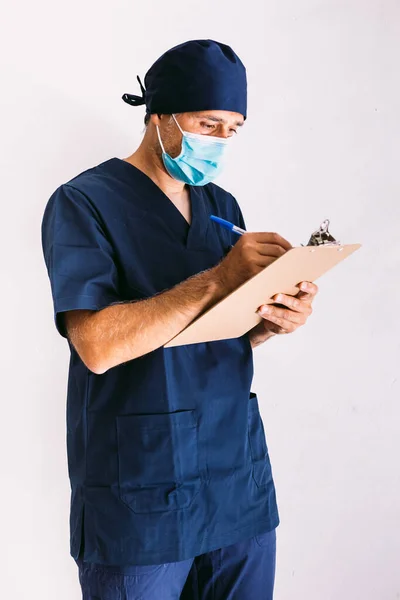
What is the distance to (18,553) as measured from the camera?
150cm

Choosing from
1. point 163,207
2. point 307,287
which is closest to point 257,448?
point 307,287

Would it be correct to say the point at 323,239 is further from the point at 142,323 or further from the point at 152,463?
the point at 152,463

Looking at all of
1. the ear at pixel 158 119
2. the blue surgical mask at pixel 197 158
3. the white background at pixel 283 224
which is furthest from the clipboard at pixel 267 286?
the white background at pixel 283 224

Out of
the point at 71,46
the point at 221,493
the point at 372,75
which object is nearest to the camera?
the point at 221,493

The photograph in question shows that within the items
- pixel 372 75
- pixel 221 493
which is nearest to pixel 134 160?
pixel 221 493

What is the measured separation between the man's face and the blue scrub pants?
0.68 meters

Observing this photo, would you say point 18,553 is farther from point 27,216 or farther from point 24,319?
point 27,216

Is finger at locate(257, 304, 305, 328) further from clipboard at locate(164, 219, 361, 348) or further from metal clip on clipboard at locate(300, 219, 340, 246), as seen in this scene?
metal clip on clipboard at locate(300, 219, 340, 246)

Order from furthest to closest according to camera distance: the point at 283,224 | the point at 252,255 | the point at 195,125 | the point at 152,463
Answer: the point at 283,224 → the point at 195,125 → the point at 152,463 → the point at 252,255

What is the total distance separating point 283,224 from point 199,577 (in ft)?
2.76

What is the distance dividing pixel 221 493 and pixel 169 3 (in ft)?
3.37

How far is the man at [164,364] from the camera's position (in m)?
1.08

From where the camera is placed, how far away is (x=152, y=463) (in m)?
1.14

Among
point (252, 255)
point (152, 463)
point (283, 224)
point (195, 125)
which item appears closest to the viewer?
point (252, 255)
